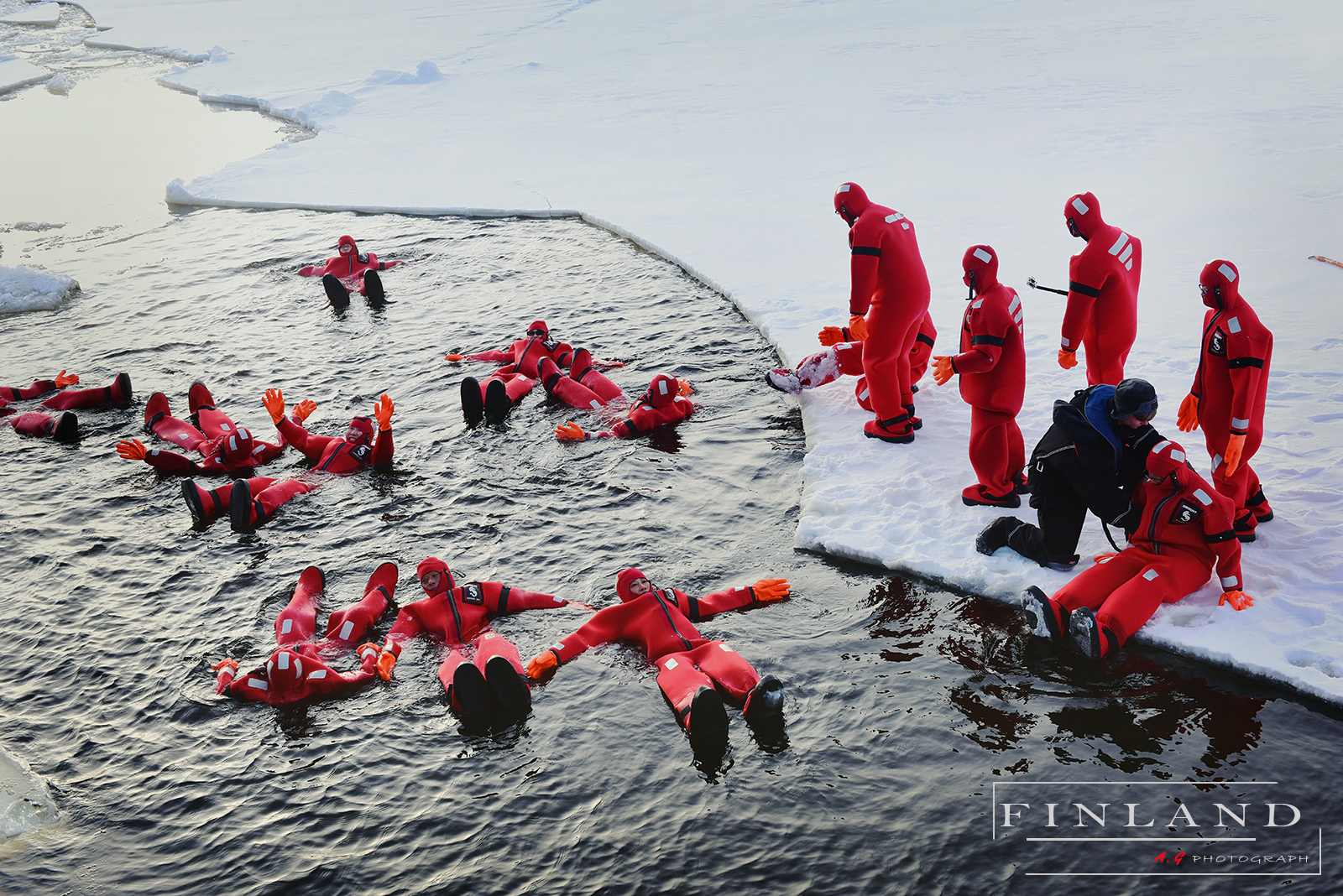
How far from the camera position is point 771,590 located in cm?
692

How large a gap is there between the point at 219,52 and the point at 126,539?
30.7 meters

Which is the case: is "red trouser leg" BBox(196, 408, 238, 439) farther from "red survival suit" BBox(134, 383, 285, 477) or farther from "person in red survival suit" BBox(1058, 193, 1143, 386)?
"person in red survival suit" BBox(1058, 193, 1143, 386)

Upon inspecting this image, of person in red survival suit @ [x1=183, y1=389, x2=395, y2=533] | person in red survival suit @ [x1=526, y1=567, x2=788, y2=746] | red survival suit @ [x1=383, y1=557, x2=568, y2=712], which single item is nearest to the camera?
person in red survival suit @ [x1=526, y1=567, x2=788, y2=746]

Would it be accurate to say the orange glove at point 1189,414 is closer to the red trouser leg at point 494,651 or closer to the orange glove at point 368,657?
the red trouser leg at point 494,651

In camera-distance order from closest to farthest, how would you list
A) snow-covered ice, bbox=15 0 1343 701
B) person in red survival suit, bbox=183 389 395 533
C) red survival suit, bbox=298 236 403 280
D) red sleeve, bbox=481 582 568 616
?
red sleeve, bbox=481 582 568 616 < snow-covered ice, bbox=15 0 1343 701 < person in red survival suit, bbox=183 389 395 533 < red survival suit, bbox=298 236 403 280

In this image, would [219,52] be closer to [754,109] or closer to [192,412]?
[754,109]

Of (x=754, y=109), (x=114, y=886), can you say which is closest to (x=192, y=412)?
(x=114, y=886)

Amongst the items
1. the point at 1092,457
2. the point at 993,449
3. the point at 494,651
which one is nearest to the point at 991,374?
the point at 993,449

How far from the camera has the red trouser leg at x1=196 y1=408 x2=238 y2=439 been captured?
1011 cm

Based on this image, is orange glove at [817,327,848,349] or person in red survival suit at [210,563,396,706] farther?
orange glove at [817,327,848,349]

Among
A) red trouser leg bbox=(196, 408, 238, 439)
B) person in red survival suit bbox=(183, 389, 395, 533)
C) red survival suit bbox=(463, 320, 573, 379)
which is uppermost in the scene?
red survival suit bbox=(463, 320, 573, 379)

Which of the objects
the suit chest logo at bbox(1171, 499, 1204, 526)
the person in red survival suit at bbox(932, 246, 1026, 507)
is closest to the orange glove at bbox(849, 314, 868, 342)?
the person in red survival suit at bbox(932, 246, 1026, 507)

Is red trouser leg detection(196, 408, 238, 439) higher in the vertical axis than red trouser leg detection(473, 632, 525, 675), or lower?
higher

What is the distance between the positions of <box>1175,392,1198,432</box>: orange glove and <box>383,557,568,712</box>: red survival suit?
4.82 metres
